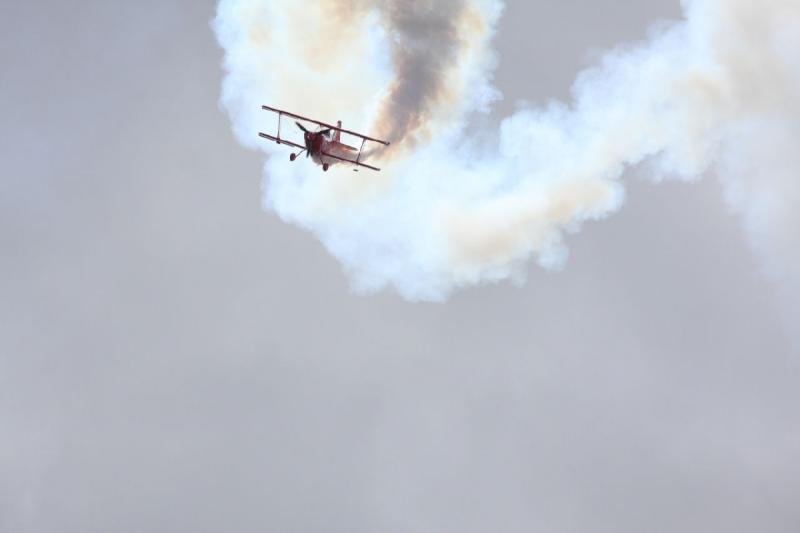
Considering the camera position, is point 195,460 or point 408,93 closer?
point 408,93

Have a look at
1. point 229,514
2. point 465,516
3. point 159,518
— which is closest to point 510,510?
point 465,516

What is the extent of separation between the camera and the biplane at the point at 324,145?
63281 millimetres

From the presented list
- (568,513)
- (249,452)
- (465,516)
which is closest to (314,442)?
(249,452)

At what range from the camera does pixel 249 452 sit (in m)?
170

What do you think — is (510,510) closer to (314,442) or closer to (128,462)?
(314,442)

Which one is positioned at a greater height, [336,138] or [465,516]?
[465,516]

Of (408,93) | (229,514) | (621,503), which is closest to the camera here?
(408,93)

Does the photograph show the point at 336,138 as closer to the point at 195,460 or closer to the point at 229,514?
the point at 195,460

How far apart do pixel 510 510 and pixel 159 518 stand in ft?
194

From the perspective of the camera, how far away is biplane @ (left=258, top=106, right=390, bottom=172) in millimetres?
63281

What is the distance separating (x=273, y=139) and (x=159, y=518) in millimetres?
128018

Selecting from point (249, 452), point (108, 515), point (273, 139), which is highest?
point (249, 452)

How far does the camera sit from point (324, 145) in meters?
64.1

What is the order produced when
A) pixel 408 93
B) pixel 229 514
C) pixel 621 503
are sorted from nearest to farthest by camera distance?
pixel 408 93, pixel 621 503, pixel 229 514
